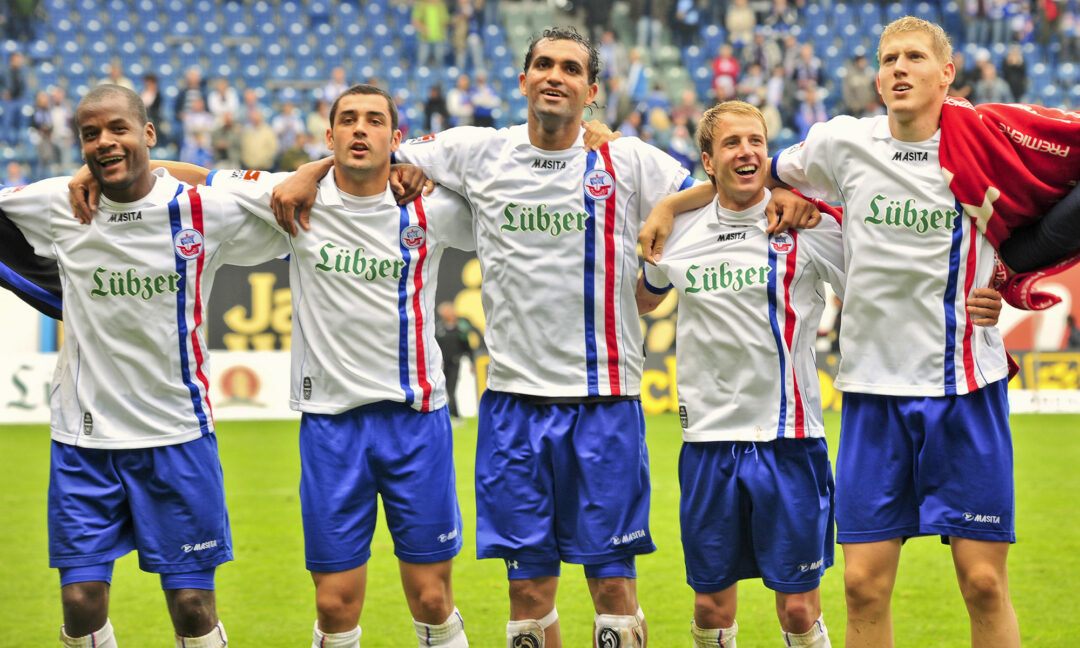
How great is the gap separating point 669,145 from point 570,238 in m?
16.4

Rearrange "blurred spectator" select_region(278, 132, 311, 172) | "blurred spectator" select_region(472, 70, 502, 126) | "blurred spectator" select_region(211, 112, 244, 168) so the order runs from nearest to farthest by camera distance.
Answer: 1. "blurred spectator" select_region(278, 132, 311, 172)
2. "blurred spectator" select_region(211, 112, 244, 168)
3. "blurred spectator" select_region(472, 70, 502, 126)

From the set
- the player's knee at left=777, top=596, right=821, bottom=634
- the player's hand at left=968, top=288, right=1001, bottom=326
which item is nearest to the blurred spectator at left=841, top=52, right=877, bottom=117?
the player's hand at left=968, top=288, right=1001, bottom=326

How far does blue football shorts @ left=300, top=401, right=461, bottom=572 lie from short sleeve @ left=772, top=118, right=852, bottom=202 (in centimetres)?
170

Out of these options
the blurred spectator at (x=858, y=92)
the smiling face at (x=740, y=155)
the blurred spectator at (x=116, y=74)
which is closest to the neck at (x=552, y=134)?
the smiling face at (x=740, y=155)

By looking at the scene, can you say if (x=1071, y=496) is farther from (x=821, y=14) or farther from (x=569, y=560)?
(x=821, y=14)

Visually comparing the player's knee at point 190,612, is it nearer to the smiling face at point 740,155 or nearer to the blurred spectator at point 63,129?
the smiling face at point 740,155

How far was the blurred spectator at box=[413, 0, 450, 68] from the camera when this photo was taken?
23000mm

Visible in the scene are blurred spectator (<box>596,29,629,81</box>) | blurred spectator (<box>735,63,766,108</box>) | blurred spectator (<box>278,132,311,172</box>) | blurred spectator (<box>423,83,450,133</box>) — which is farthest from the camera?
blurred spectator (<box>596,29,629,81</box>)

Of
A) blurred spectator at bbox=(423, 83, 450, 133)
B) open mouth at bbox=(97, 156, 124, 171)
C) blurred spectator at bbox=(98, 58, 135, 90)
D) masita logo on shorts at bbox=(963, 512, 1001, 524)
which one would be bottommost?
masita logo on shorts at bbox=(963, 512, 1001, 524)

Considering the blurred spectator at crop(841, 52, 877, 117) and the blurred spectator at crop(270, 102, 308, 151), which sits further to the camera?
the blurred spectator at crop(841, 52, 877, 117)

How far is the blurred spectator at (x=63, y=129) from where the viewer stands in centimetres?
1912

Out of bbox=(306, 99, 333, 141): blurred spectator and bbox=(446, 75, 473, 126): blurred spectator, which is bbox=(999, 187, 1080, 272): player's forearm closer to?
bbox=(306, 99, 333, 141): blurred spectator

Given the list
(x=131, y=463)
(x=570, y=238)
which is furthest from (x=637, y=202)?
(x=131, y=463)

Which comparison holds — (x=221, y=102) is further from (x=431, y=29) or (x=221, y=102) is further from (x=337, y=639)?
(x=337, y=639)
